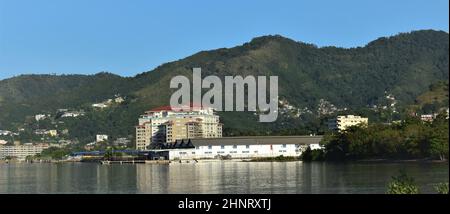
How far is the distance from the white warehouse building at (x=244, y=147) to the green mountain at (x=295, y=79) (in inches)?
1236

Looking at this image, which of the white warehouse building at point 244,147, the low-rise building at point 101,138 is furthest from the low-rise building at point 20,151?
the white warehouse building at point 244,147

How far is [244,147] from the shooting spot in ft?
202

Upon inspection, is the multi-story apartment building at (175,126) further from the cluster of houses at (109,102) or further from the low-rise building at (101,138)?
the cluster of houses at (109,102)

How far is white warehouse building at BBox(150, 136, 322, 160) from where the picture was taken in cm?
6000

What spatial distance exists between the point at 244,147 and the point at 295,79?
56065mm

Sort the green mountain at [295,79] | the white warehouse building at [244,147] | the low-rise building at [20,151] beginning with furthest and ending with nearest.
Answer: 1. the green mountain at [295,79]
2. the low-rise building at [20,151]
3. the white warehouse building at [244,147]

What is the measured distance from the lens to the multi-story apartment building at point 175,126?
78.0m

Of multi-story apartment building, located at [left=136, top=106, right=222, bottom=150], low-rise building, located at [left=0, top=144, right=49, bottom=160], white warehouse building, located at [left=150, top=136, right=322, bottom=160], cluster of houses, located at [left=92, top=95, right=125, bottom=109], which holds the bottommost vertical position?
low-rise building, located at [left=0, top=144, right=49, bottom=160]

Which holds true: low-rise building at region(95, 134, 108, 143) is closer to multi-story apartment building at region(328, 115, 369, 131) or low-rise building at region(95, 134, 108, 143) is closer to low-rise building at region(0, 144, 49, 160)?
low-rise building at region(0, 144, 49, 160)

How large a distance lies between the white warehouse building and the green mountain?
103 feet

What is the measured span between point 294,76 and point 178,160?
189 feet

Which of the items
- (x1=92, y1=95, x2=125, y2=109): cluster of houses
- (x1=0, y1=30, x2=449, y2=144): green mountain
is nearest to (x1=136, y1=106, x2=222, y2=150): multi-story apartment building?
(x1=0, y1=30, x2=449, y2=144): green mountain
